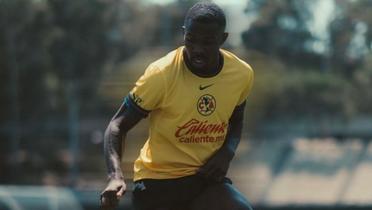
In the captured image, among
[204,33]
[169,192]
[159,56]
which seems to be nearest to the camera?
[204,33]

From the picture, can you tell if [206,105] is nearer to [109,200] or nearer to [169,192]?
[169,192]

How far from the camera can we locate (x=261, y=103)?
15.7m

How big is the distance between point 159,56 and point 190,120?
13065 mm

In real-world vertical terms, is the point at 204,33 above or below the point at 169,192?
above

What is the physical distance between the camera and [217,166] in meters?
3.34

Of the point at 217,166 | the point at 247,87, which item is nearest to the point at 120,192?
the point at 217,166

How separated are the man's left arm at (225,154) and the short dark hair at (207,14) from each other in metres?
0.41

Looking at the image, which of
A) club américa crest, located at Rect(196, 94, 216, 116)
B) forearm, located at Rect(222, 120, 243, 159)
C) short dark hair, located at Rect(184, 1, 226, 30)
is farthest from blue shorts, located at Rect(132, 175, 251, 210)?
short dark hair, located at Rect(184, 1, 226, 30)

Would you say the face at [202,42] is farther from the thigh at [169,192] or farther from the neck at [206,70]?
the thigh at [169,192]

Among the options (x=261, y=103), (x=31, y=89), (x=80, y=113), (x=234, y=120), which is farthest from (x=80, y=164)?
(x=234, y=120)

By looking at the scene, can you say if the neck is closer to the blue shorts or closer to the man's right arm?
the man's right arm

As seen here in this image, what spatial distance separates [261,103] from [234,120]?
12.3 m

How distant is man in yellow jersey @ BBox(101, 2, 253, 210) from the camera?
3.18 m

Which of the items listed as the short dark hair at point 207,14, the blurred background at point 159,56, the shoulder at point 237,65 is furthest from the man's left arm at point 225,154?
the blurred background at point 159,56
